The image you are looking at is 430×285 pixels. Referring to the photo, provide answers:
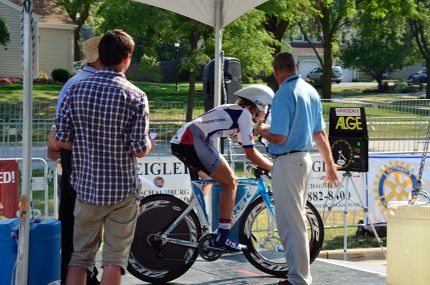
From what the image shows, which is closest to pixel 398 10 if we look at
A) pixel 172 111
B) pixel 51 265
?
pixel 172 111

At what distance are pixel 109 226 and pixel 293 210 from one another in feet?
5.79

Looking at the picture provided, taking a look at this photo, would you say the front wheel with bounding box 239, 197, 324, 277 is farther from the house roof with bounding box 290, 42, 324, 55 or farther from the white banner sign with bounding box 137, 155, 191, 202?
the house roof with bounding box 290, 42, 324, 55

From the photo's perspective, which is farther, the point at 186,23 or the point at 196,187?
the point at 186,23

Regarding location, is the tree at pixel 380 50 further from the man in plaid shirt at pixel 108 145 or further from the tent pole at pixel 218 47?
the man in plaid shirt at pixel 108 145

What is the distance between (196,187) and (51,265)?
1.79 m

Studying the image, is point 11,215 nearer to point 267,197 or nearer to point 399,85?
point 267,197

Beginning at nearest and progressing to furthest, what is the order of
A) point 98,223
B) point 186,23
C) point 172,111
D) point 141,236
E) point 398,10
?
point 98,223 < point 141,236 < point 172,111 < point 186,23 < point 398,10

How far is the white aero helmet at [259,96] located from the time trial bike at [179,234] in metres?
0.75

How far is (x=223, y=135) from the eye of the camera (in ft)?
21.8

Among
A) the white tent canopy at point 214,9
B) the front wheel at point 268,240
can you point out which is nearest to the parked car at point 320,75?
the white tent canopy at point 214,9

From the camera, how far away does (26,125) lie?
5.27 metres

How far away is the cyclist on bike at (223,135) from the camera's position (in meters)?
6.59

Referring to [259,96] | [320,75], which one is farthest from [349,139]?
[320,75]

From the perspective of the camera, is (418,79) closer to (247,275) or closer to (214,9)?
(214,9)
